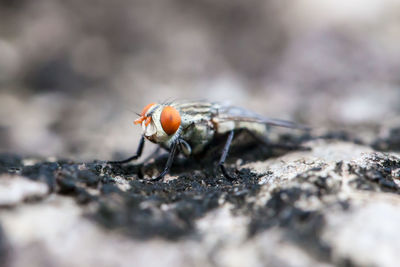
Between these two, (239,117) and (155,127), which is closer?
(155,127)

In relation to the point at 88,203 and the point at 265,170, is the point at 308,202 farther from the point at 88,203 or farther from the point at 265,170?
the point at 88,203

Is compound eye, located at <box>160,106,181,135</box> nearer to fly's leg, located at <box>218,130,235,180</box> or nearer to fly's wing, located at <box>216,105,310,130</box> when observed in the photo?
fly's leg, located at <box>218,130,235,180</box>

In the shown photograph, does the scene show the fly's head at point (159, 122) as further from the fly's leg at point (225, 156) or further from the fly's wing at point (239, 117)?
the fly's wing at point (239, 117)

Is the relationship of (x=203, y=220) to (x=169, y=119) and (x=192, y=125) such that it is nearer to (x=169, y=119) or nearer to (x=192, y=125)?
(x=169, y=119)

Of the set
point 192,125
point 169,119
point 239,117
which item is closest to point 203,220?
point 169,119

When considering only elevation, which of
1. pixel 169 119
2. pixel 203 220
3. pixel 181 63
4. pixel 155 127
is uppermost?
pixel 181 63

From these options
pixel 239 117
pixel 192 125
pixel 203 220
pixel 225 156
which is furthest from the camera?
pixel 239 117

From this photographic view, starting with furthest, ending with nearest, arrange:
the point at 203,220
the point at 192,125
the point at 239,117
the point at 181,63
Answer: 1. the point at 181,63
2. the point at 239,117
3. the point at 192,125
4. the point at 203,220

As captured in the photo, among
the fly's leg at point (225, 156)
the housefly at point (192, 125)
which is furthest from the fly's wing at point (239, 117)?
the fly's leg at point (225, 156)

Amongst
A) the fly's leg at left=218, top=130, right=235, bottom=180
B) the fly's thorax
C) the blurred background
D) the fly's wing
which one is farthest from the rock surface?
the blurred background
